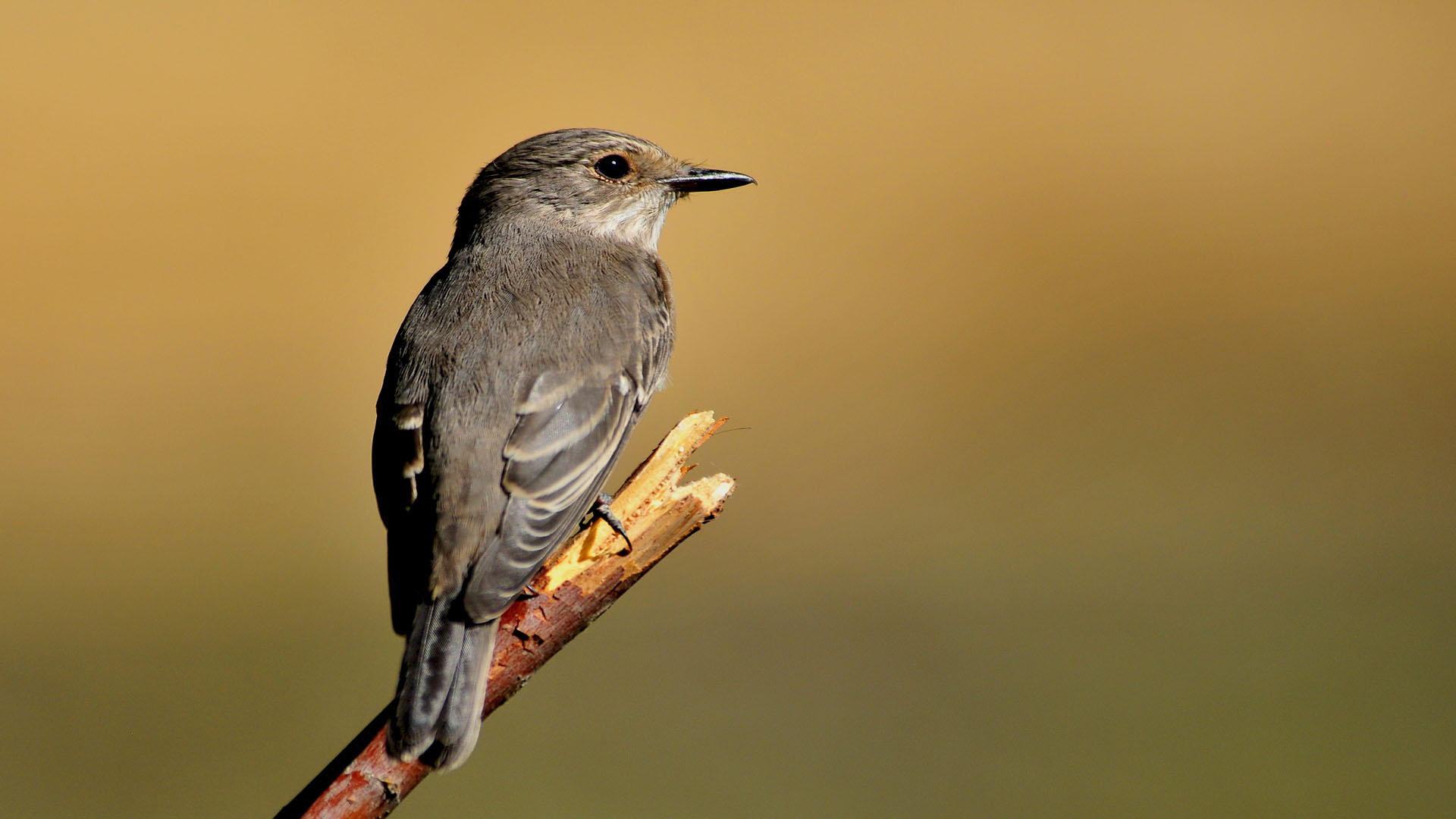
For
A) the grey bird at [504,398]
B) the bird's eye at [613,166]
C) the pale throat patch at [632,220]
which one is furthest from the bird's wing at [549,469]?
the bird's eye at [613,166]

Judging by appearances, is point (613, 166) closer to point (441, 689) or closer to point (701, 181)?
point (701, 181)

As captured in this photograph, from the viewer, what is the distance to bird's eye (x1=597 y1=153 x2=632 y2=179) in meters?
5.93

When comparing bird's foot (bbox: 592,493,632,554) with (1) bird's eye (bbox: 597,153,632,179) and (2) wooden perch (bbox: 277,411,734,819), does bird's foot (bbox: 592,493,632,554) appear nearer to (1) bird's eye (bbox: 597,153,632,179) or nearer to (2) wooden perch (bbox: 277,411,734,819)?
(2) wooden perch (bbox: 277,411,734,819)

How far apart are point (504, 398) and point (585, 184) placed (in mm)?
1567

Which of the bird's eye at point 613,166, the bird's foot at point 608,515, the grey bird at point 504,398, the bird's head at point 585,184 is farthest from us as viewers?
the bird's eye at point 613,166

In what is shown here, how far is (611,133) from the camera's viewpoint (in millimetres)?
6023

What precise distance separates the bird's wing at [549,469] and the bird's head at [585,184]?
113 cm

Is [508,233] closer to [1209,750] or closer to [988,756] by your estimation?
[988,756]

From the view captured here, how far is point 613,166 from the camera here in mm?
5957

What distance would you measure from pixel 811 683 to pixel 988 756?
1617 mm

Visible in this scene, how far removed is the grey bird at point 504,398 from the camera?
3.98m

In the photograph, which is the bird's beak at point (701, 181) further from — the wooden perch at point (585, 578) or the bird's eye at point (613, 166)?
the wooden perch at point (585, 578)

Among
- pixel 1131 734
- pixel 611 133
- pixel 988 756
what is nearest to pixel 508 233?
pixel 611 133

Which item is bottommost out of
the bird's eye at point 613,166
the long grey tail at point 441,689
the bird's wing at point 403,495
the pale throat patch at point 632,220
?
the long grey tail at point 441,689
